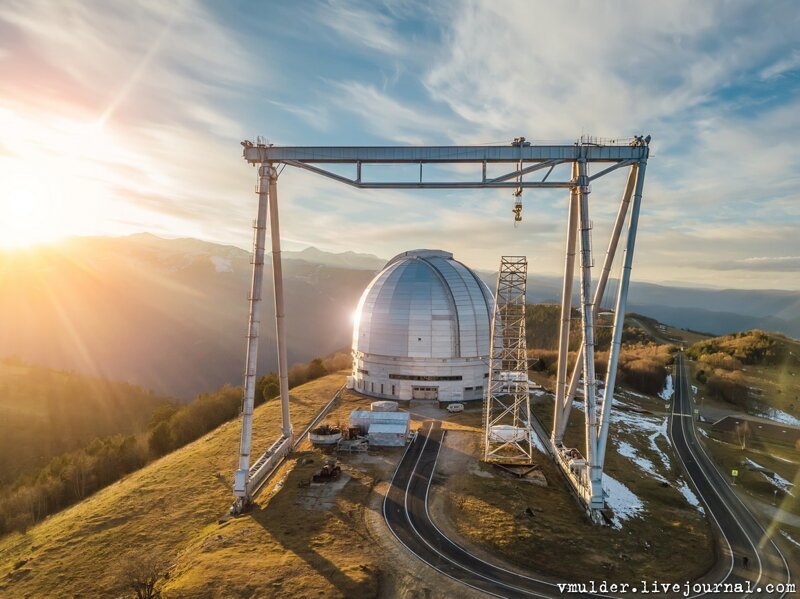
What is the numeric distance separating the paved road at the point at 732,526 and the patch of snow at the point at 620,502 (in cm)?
590

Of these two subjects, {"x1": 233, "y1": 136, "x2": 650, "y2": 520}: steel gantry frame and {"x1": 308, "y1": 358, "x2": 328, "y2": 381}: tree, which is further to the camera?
{"x1": 308, "y1": 358, "x2": 328, "y2": 381}: tree

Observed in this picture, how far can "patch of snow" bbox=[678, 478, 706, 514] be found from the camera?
38.9 meters

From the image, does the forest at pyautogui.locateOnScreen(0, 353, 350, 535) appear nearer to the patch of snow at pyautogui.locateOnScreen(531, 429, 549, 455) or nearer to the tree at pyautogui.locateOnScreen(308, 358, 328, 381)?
the tree at pyautogui.locateOnScreen(308, 358, 328, 381)

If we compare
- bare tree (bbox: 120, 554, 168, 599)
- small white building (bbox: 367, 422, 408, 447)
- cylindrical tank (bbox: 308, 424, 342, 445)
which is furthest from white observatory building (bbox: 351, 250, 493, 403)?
bare tree (bbox: 120, 554, 168, 599)

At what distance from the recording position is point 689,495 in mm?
41375

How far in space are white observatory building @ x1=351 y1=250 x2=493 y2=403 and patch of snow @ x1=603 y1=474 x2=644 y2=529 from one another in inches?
1011

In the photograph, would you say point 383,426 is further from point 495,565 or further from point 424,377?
point 495,565

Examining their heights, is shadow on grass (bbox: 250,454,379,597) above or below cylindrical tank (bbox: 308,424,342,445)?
below

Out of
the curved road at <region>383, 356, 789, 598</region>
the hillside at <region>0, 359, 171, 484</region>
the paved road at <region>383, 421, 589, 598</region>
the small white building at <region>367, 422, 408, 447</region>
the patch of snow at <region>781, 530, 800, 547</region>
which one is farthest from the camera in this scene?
the hillside at <region>0, 359, 171, 484</region>

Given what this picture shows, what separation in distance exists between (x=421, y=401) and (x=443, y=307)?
47.3ft

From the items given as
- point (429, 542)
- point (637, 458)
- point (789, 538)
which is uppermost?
point (429, 542)

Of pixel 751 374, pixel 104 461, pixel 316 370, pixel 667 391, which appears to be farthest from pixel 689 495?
pixel 751 374

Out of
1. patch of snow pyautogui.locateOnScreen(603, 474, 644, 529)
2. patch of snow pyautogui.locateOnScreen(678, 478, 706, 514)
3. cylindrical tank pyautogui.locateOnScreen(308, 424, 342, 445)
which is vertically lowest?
patch of snow pyautogui.locateOnScreen(678, 478, 706, 514)

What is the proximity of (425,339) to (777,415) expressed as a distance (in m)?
62.4
